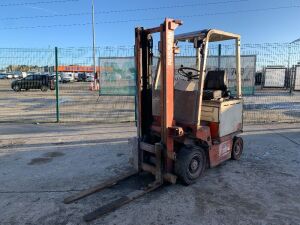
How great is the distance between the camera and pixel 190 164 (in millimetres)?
4879

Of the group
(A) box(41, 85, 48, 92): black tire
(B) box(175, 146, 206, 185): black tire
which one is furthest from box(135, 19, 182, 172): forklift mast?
(A) box(41, 85, 48, 92): black tire

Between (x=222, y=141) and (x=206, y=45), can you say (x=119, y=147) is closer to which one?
(x=222, y=141)

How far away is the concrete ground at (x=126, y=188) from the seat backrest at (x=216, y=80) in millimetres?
1525

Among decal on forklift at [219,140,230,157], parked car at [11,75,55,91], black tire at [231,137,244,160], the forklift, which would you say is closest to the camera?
the forklift

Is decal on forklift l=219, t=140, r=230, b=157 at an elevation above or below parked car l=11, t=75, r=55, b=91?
below

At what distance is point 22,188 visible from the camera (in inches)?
191

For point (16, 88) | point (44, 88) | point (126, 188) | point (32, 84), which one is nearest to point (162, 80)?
point (126, 188)

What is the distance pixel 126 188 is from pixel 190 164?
109 cm

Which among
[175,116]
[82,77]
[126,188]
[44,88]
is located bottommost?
[126,188]

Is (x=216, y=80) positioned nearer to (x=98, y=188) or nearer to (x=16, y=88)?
(x=98, y=188)

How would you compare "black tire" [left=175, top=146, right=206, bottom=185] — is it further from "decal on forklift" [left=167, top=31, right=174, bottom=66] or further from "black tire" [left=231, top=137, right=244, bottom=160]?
"decal on forklift" [left=167, top=31, right=174, bottom=66]

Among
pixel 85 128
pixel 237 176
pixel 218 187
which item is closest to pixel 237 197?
pixel 218 187

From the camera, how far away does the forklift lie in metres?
4.66

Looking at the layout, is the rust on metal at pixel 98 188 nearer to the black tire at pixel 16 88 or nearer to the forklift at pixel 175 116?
the forklift at pixel 175 116
